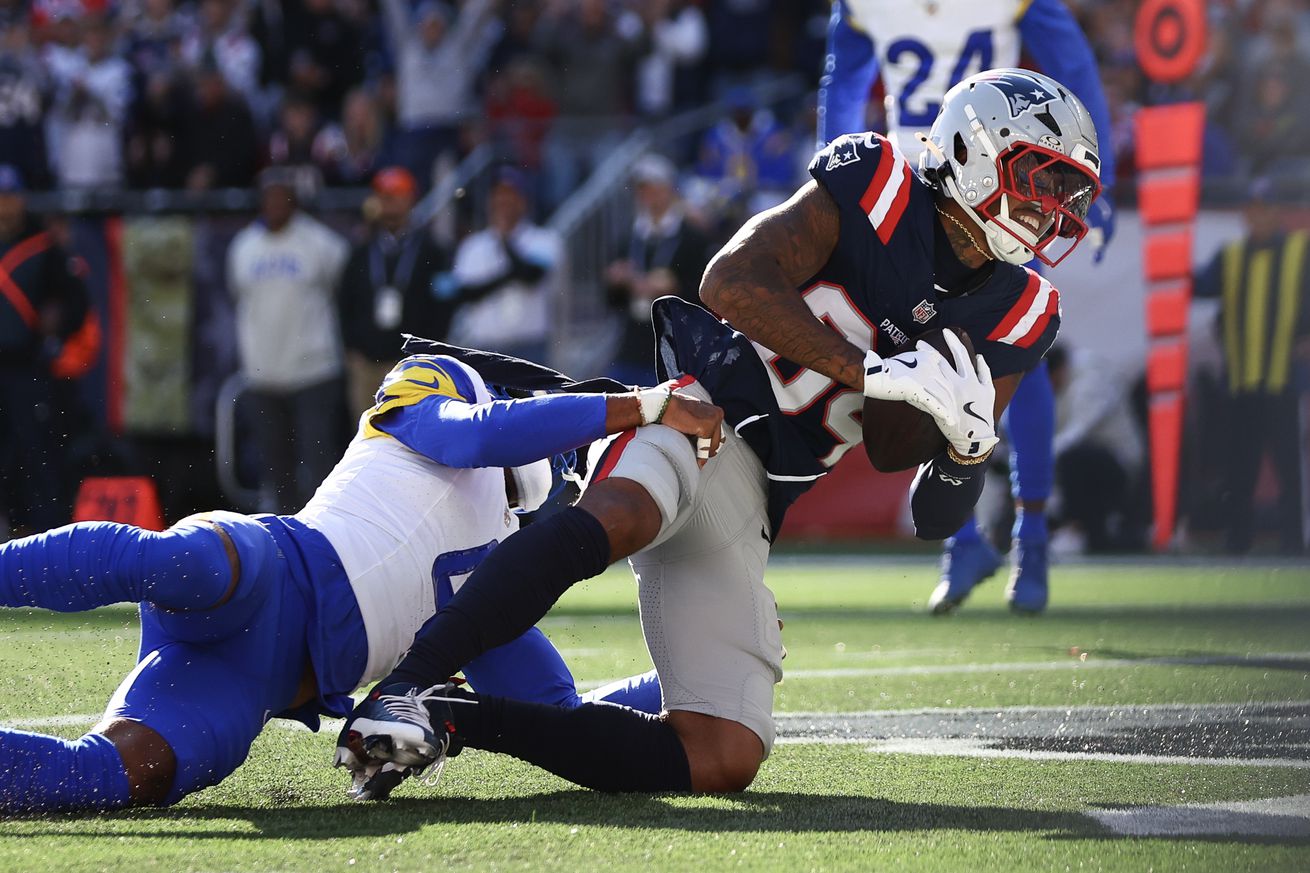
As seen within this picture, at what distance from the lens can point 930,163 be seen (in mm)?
3852

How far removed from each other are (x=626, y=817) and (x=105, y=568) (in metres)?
0.90

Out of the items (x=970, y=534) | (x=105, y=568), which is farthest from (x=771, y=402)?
(x=970, y=534)

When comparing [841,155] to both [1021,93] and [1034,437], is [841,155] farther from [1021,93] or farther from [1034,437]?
[1034,437]

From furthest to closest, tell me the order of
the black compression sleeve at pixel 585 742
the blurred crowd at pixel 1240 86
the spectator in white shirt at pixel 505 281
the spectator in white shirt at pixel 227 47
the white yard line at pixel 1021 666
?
the spectator in white shirt at pixel 227 47 → the blurred crowd at pixel 1240 86 → the spectator in white shirt at pixel 505 281 → the white yard line at pixel 1021 666 → the black compression sleeve at pixel 585 742

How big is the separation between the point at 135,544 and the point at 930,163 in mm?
1729

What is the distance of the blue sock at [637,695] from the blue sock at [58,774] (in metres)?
0.98

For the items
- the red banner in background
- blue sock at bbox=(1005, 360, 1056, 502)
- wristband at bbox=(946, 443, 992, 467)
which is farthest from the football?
the red banner in background

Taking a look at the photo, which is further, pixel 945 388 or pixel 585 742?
pixel 945 388

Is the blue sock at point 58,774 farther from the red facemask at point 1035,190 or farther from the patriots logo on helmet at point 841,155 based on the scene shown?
the red facemask at point 1035,190

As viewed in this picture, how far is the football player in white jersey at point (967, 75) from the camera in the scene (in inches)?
248

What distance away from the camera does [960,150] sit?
3783mm

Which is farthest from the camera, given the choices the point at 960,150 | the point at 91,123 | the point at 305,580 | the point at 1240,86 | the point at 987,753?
the point at 91,123

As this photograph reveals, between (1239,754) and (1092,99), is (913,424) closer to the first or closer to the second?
(1239,754)

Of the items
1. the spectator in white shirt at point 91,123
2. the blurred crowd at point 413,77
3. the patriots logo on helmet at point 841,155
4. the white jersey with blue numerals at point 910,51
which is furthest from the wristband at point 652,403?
the spectator in white shirt at point 91,123
